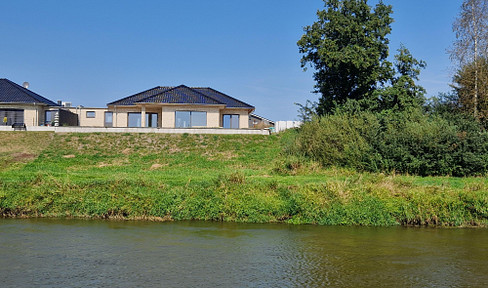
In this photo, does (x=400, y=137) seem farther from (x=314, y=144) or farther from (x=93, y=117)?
(x=93, y=117)

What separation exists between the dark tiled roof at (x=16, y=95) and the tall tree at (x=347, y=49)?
77.6 ft

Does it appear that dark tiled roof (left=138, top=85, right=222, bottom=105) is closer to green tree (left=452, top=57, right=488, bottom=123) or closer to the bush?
the bush

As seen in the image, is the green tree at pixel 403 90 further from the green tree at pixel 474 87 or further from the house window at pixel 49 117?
the house window at pixel 49 117

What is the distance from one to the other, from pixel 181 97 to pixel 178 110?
146 centimetres

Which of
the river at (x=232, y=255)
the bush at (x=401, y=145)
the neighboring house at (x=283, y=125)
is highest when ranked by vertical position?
the neighboring house at (x=283, y=125)

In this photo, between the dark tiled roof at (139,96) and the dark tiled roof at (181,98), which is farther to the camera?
the dark tiled roof at (139,96)

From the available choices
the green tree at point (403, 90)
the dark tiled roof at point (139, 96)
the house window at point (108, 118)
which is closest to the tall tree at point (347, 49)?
the green tree at point (403, 90)

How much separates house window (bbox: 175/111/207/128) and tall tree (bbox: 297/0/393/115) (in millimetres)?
11035

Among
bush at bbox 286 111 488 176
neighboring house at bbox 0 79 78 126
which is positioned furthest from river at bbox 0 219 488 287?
neighboring house at bbox 0 79 78 126

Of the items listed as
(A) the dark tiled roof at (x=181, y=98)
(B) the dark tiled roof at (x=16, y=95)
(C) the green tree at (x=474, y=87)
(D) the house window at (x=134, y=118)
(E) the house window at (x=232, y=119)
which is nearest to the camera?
(C) the green tree at (x=474, y=87)

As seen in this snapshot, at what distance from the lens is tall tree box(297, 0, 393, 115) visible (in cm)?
3481

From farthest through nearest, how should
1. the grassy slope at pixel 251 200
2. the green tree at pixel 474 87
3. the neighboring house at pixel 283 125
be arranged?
the neighboring house at pixel 283 125 < the green tree at pixel 474 87 < the grassy slope at pixel 251 200

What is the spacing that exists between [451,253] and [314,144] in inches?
635

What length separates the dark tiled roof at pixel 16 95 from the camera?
43.5m
